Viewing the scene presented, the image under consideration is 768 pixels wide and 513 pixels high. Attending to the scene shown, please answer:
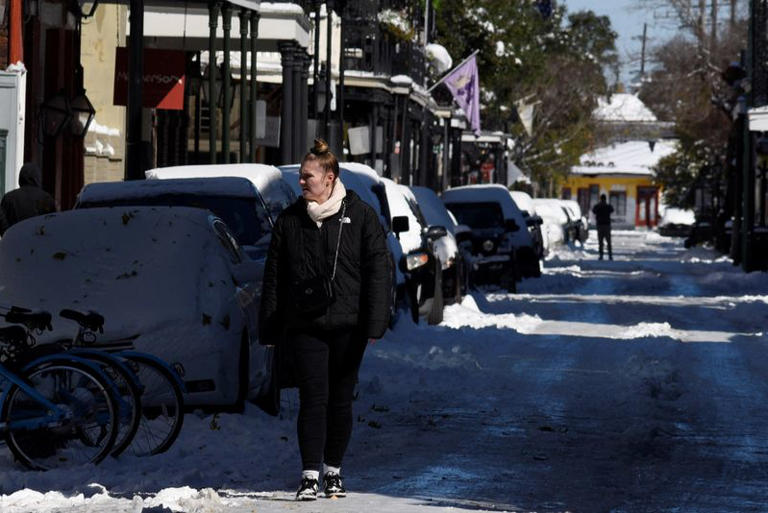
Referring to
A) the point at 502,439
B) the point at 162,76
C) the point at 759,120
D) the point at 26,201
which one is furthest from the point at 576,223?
the point at 502,439

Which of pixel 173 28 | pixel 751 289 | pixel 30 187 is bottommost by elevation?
pixel 751 289

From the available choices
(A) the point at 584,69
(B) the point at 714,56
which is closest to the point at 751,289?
(B) the point at 714,56

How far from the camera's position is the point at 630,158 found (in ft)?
461

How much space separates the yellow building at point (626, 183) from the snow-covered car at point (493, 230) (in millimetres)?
100172

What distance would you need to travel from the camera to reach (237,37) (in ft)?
117

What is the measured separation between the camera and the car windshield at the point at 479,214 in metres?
35.5

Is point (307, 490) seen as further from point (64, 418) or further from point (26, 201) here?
Result: point (26, 201)

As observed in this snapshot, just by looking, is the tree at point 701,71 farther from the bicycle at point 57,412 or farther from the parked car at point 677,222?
the bicycle at point 57,412

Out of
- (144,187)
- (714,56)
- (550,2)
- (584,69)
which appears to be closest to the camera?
(144,187)

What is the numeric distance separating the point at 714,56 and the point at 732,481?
221ft

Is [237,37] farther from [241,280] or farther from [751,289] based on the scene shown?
[241,280]

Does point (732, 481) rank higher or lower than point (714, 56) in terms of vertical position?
lower

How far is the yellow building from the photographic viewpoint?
139 metres

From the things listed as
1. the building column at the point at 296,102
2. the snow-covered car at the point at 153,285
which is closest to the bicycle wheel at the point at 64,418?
the snow-covered car at the point at 153,285
